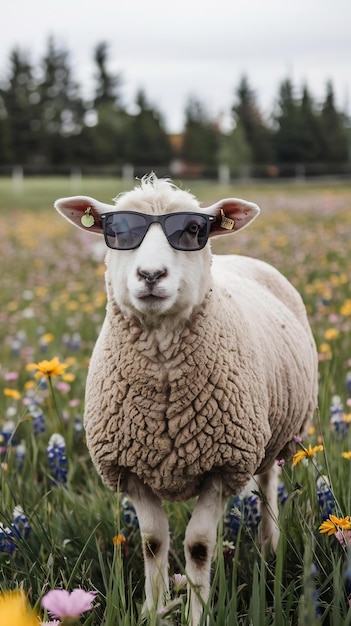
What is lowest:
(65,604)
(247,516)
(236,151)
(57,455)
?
(247,516)

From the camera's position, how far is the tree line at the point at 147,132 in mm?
42188

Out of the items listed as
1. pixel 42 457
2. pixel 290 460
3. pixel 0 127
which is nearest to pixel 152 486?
pixel 290 460

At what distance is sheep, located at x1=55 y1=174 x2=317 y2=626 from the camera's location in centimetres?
221

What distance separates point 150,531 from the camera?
238cm

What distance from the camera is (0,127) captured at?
43.0 m

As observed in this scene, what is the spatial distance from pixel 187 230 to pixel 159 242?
0.35 feet

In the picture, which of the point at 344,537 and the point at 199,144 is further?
the point at 199,144

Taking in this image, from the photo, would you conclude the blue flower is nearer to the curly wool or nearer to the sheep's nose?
the curly wool

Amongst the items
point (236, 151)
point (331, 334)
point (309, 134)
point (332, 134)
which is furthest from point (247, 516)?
point (332, 134)

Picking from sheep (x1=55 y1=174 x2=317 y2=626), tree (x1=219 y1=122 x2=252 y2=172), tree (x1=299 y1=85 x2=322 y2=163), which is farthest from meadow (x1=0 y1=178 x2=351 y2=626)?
tree (x1=219 y1=122 x2=252 y2=172)

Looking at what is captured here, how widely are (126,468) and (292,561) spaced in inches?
24.2

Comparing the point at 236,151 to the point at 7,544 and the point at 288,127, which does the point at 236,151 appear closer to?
the point at 288,127

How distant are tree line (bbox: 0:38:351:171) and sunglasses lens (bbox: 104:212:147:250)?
40469 millimetres

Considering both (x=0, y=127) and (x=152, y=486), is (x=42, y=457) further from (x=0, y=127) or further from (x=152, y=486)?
(x=0, y=127)
